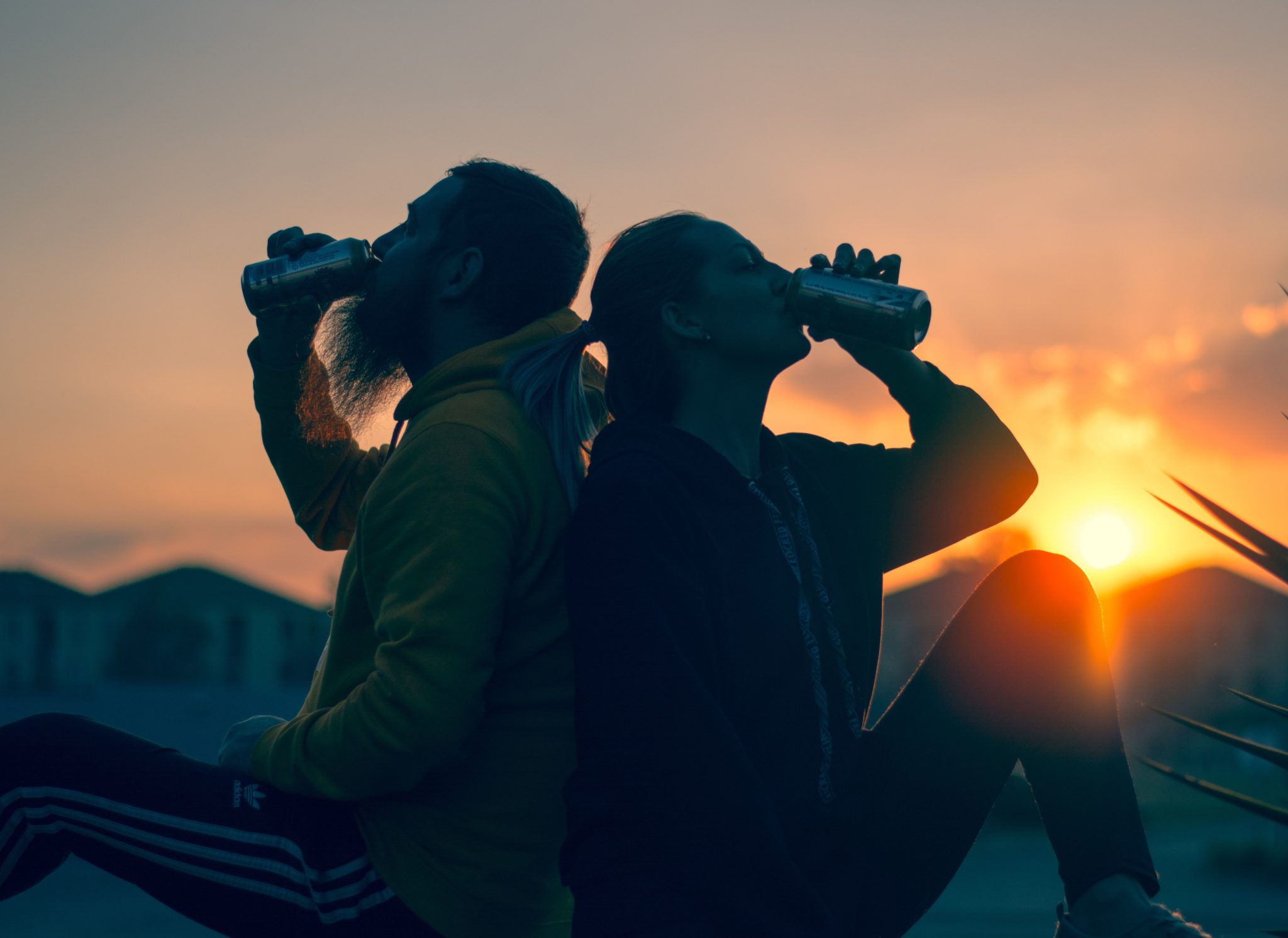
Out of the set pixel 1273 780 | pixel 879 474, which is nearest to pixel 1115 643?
pixel 1273 780

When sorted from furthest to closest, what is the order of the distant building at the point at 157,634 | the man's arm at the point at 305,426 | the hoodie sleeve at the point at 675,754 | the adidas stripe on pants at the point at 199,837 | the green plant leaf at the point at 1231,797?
the distant building at the point at 157,634
the man's arm at the point at 305,426
the green plant leaf at the point at 1231,797
the adidas stripe on pants at the point at 199,837
the hoodie sleeve at the point at 675,754

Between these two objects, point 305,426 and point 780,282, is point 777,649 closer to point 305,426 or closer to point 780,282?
point 780,282

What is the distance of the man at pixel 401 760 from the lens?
5.41ft

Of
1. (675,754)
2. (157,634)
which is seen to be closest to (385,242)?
(675,754)

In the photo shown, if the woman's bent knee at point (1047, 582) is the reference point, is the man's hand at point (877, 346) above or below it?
above

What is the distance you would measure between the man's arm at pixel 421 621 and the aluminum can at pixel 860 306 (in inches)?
22.4

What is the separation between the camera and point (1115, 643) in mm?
46000

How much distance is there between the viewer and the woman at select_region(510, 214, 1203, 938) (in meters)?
1.58

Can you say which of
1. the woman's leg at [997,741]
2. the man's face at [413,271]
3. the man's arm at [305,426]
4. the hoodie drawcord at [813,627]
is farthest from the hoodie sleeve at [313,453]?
the woman's leg at [997,741]

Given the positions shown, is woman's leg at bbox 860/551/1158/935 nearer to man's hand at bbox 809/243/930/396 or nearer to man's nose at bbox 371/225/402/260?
man's hand at bbox 809/243/930/396

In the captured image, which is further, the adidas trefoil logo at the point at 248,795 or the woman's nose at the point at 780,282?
the woman's nose at the point at 780,282

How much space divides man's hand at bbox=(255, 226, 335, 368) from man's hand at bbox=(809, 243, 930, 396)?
0.89 m

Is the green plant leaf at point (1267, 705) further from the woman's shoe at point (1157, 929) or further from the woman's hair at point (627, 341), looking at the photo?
the woman's hair at point (627, 341)

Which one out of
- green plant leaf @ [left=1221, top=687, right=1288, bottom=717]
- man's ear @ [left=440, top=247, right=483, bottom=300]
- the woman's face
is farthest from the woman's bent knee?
man's ear @ [left=440, top=247, right=483, bottom=300]
